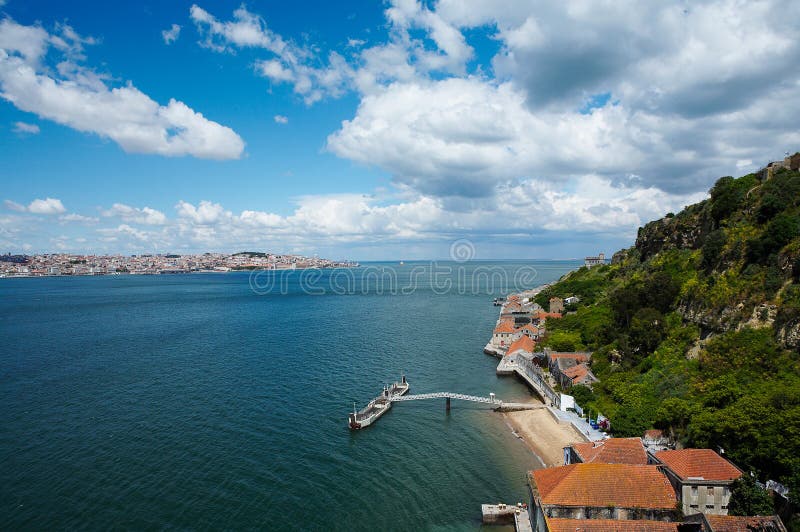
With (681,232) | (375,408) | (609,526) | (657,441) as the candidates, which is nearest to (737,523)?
(609,526)

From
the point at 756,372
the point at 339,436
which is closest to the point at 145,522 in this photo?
the point at 339,436

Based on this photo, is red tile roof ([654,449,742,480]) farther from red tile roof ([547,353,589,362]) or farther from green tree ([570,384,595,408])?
red tile roof ([547,353,589,362])

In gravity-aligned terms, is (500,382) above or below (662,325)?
below

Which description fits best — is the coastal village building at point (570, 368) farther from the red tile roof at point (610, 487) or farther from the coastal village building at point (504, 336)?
the red tile roof at point (610, 487)

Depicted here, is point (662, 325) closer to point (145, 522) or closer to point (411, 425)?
point (411, 425)

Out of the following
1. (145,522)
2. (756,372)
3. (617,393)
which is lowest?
(145,522)

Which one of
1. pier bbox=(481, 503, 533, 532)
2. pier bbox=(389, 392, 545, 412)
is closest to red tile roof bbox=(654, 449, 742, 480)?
pier bbox=(481, 503, 533, 532)
